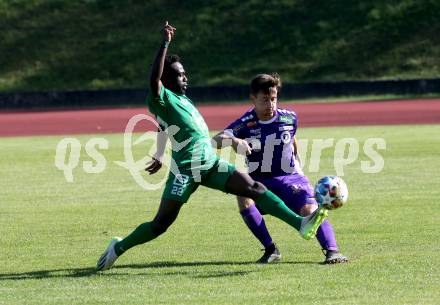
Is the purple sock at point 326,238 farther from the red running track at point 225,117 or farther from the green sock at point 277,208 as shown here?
Result: the red running track at point 225,117

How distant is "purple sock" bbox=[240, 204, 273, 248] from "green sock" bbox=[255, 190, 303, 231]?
1.55ft

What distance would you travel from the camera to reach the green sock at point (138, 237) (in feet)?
30.7

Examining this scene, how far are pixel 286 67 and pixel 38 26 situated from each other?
44.6 feet

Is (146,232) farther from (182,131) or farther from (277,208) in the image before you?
(277,208)

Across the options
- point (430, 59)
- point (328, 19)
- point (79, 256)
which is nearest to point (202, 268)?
point (79, 256)

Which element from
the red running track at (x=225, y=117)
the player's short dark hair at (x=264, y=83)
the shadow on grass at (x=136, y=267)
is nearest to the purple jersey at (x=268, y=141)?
the player's short dark hair at (x=264, y=83)

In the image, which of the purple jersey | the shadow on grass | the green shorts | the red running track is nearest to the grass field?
the shadow on grass

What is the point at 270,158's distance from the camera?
10.0m

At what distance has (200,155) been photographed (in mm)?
9180

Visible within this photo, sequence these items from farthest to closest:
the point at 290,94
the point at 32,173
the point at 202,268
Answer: the point at 290,94 → the point at 32,173 → the point at 202,268

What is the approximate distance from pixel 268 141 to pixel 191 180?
44.3 inches

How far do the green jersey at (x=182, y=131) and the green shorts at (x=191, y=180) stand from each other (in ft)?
0.23

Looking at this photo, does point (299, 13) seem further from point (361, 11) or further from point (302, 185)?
point (302, 185)

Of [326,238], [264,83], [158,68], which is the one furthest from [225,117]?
[158,68]
